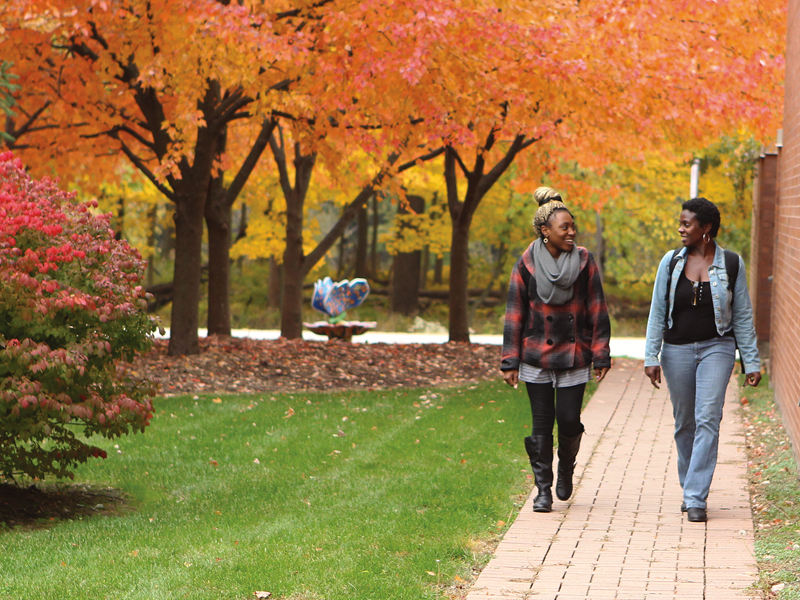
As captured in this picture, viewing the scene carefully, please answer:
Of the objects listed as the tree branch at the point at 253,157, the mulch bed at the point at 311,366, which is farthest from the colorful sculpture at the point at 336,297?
the tree branch at the point at 253,157

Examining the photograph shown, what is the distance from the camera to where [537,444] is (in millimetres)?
5859

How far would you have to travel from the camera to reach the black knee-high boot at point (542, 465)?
5852 mm

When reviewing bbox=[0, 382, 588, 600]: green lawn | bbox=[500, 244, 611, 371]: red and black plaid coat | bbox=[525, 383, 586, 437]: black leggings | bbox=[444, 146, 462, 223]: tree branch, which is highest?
bbox=[444, 146, 462, 223]: tree branch

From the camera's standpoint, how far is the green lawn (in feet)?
15.0

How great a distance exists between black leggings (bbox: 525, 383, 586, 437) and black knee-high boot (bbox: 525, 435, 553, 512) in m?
0.07

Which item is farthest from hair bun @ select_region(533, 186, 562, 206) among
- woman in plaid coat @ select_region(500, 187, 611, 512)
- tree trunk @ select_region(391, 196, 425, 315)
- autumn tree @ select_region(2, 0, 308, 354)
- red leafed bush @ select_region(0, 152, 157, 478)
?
tree trunk @ select_region(391, 196, 425, 315)

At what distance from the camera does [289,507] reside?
611 cm

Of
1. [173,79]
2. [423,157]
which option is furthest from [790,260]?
[423,157]

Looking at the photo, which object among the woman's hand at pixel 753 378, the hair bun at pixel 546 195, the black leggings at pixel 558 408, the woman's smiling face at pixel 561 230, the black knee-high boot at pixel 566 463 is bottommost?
the black knee-high boot at pixel 566 463

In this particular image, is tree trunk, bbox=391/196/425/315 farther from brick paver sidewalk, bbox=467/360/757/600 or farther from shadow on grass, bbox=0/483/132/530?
shadow on grass, bbox=0/483/132/530

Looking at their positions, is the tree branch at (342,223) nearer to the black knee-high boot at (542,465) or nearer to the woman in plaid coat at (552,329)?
the woman in plaid coat at (552,329)

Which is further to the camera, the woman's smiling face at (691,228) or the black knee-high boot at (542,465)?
the black knee-high boot at (542,465)

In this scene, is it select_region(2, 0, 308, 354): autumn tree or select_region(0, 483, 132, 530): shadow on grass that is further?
select_region(2, 0, 308, 354): autumn tree

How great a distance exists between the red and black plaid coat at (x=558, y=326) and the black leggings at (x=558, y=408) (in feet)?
0.58
